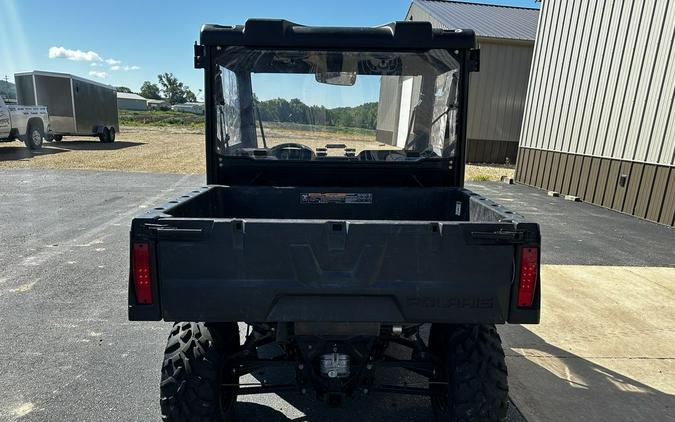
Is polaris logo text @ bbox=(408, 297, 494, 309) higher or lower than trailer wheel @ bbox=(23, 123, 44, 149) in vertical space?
higher

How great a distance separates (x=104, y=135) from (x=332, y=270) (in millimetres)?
25295

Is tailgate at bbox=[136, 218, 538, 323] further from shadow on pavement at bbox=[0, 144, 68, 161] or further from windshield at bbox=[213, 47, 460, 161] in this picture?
shadow on pavement at bbox=[0, 144, 68, 161]

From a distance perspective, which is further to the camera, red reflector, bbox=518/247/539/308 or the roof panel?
the roof panel

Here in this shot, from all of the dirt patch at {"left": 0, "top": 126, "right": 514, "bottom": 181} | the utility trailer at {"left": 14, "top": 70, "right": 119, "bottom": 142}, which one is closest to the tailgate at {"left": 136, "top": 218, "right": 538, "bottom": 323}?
the dirt patch at {"left": 0, "top": 126, "right": 514, "bottom": 181}

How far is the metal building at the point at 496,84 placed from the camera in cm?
1702

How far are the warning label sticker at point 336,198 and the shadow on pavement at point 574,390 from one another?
1.77 metres

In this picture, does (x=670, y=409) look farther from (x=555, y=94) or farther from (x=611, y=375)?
(x=555, y=94)

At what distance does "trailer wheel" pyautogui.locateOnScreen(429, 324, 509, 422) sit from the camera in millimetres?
2152

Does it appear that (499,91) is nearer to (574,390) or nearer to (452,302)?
(574,390)

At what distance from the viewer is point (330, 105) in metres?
3.62

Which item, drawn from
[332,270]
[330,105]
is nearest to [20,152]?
[330,105]

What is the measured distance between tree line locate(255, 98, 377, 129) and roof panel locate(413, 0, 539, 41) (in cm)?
1486

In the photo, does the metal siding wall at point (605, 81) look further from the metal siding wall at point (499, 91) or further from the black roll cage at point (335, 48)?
the black roll cage at point (335, 48)

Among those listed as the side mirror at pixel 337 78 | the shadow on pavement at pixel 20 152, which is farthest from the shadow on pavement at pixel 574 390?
the shadow on pavement at pixel 20 152
